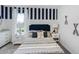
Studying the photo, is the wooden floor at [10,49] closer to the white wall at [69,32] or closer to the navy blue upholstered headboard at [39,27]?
the white wall at [69,32]

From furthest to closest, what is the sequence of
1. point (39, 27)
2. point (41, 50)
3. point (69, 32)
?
point (69, 32) → point (39, 27) → point (41, 50)

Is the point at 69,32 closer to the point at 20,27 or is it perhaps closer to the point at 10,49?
the point at 20,27

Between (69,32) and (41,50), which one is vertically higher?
(69,32)

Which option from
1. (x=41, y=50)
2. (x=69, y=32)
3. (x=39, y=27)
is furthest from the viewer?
(x=69, y=32)

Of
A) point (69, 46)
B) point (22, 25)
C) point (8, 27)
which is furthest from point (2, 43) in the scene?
point (69, 46)

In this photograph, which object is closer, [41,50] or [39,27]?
[41,50]

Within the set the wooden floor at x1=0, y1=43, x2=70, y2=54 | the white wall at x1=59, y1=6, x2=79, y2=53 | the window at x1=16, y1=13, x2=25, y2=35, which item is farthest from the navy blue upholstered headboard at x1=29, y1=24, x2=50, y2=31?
the wooden floor at x1=0, y1=43, x2=70, y2=54

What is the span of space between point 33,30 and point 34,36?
126 millimetres

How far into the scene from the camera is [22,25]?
2.12 m

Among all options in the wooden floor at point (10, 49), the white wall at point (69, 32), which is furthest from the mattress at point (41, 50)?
the white wall at point (69, 32)

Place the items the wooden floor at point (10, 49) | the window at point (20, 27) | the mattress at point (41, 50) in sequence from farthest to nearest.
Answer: the window at point (20, 27)
the wooden floor at point (10, 49)
the mattress at point (41, 50)

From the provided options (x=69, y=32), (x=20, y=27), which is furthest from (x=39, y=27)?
(x=69, y=32)
